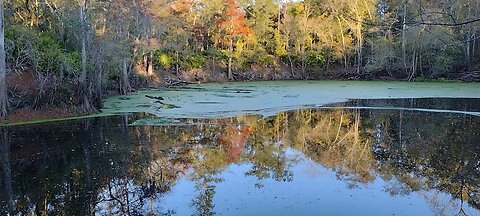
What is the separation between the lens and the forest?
12.3 meters

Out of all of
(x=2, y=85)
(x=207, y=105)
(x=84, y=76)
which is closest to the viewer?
(x=2, y=85)

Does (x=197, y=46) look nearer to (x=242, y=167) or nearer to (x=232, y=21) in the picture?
(x=232, y=21)

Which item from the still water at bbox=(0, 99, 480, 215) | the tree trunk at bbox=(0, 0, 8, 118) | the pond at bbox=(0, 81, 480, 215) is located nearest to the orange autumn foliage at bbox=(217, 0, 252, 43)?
the pond at bbox=(0, 81, 480, 215)

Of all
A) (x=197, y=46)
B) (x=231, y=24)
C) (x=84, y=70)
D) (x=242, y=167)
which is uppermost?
(x=231, y=24)

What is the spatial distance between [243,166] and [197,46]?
85.0 feet

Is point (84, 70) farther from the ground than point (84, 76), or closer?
farther from the ground

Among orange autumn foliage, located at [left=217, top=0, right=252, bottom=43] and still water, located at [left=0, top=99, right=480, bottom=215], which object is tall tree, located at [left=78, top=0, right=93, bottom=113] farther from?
orange autumn foliage, located at [left=217, top=0, right=252, bottom=43]

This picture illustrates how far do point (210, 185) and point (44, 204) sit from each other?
221 cm

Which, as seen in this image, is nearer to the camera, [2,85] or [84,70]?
[2,85]

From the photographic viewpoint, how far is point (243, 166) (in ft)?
23.2

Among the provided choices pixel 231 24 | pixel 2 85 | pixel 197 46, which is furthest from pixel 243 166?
pixel 197 46

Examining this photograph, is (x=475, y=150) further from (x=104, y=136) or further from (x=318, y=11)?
(x=318, y=11)

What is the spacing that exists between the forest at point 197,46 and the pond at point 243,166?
7.16 ft

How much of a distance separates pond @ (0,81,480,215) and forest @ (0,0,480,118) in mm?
2183
